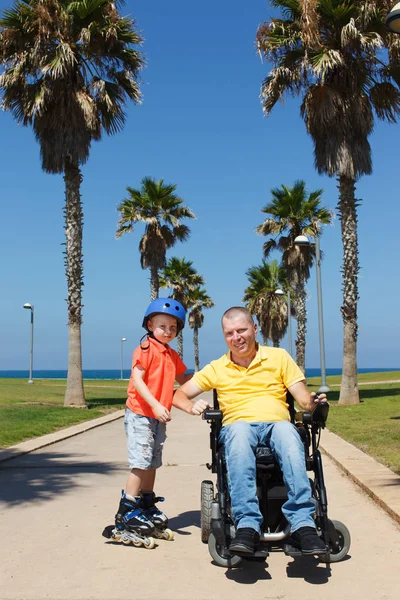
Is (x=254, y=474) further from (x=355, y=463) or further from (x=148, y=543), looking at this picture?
(x=355, y=463)

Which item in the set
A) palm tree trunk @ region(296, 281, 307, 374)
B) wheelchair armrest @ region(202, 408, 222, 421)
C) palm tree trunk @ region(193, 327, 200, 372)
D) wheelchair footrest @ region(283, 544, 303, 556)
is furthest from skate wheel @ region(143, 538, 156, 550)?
palm tree trunk @ region(193, 327, 200, 372)

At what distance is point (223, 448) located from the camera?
4406mm

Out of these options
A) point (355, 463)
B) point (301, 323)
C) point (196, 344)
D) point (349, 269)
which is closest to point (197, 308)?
point (196, 344)

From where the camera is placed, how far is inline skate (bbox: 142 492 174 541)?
16.5 feet

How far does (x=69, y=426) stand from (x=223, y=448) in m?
10.2

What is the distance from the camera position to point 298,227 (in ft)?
122

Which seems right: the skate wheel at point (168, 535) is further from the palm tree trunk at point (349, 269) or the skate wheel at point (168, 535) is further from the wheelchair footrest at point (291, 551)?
the palm tree trunk at point (349, 269)

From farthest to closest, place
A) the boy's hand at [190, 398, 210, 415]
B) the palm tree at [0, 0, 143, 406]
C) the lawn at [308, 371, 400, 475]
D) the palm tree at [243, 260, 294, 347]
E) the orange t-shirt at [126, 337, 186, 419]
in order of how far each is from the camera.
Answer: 1. the palm tree at [243, 260, 294, 347]
2. the palm tree at [0, 0, 143, 406]
3. the lawn at [308, 371, 400, 475]
4. the orange t-shirt at [126, 337, 186, 419]
5. the boy's hand at [190, 398, 210, 415]

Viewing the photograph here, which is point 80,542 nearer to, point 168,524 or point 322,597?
point 168,524

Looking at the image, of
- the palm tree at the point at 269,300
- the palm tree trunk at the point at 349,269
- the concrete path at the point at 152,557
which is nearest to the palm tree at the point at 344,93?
the palm tree trunk at the point at 349,269

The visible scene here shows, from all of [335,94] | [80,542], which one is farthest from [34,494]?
[335,94]

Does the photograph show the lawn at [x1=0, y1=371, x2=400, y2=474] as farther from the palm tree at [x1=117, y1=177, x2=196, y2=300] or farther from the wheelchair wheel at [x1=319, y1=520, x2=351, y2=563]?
the palm tree at [x1=117, y1=177, x2=196, y2=300]

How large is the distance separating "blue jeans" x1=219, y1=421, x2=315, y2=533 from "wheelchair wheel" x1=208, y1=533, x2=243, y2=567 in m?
0.24

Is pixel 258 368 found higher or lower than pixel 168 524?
higher
